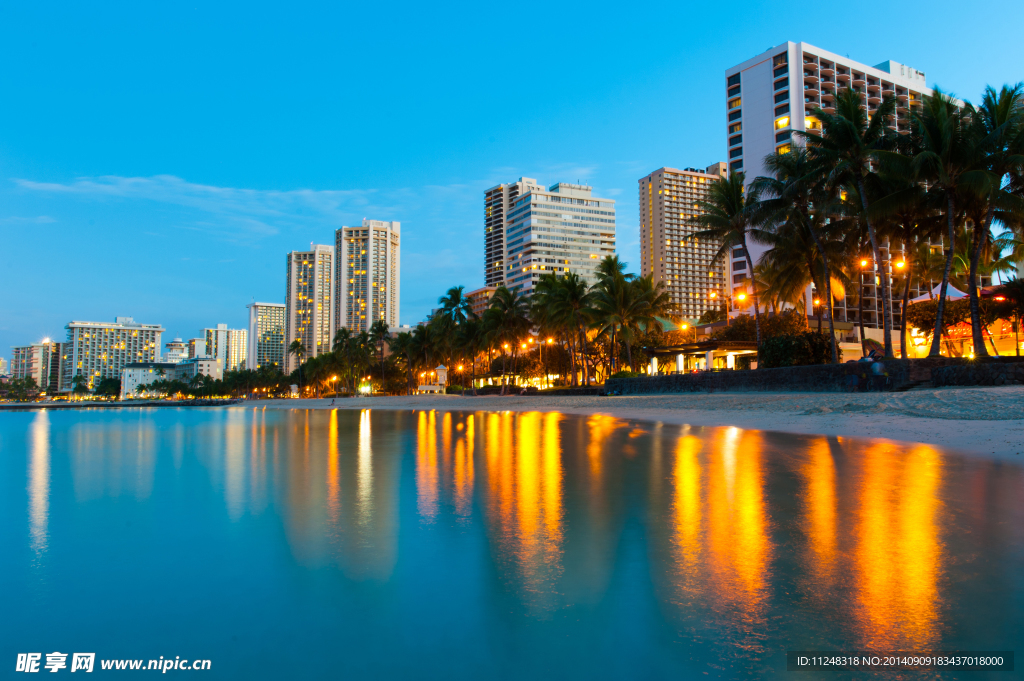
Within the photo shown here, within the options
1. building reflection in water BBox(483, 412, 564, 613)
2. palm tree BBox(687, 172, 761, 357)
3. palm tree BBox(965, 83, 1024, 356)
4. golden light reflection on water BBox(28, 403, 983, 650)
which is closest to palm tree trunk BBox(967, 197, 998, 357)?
palm tree BBox(965, 83, 1024, 356)

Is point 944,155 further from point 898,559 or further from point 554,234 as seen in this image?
point 554,234

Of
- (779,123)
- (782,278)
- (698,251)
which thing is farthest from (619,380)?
(698,251)

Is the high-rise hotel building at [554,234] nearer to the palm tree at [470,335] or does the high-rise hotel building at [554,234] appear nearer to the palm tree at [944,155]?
the palm tree at [470,335]

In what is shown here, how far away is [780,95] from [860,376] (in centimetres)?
7901

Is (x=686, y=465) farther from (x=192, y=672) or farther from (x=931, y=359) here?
(x=931, y=359)

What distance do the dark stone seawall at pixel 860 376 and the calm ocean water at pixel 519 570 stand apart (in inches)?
536

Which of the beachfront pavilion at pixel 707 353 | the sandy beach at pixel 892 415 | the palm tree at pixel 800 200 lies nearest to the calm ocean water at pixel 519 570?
the sandy beach at pixel 892 415

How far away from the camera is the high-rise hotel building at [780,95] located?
86.9 meters

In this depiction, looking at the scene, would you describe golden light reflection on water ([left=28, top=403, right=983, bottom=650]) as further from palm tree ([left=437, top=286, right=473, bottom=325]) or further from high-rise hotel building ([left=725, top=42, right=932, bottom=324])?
high-rise hotel building ([left=725, top=42, right=932, bottom=324])

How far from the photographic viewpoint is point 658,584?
414 centimetres

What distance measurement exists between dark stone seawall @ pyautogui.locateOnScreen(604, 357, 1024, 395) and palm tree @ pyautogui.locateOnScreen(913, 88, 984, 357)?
66.2 inches

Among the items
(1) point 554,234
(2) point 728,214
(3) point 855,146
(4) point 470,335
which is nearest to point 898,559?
(3) point 855,146

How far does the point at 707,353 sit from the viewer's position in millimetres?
47969

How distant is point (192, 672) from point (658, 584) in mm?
2884
